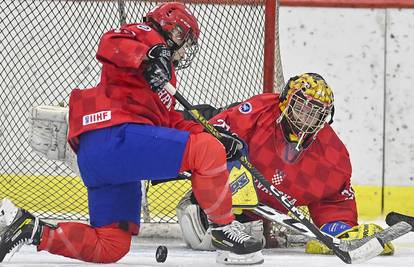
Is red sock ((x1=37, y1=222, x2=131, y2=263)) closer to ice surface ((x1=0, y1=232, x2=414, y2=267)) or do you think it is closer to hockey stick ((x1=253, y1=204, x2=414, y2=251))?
ice surface ((x1=0, y1=232, x2=414, y2=267))

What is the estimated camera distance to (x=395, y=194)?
5.16 metres

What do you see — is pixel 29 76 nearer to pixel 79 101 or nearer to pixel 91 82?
pixel 91 82

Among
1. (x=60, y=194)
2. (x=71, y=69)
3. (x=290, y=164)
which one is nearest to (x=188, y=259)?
(x=290, y=164)

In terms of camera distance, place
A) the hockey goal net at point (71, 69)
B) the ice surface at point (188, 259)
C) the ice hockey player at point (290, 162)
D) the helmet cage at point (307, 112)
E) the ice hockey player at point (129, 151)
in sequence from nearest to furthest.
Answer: the ice hockey player at point (129, 151) < the ice surface at point (188, 259) < the helmet cage at point (307, 112) < the ice hockey player at point (290, 162) < the hockey goal net at point (71, 69)

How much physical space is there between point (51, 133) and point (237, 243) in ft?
3.86

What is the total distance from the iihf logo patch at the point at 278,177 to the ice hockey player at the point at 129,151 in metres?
0.74

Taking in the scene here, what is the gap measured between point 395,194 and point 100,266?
2.27 m

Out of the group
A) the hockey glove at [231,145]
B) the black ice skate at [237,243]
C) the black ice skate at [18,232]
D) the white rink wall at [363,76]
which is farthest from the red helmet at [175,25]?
the white rink wall at [363,76]

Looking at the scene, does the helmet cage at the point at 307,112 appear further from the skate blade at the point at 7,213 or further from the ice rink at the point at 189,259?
the skate blade at the point at 7,213

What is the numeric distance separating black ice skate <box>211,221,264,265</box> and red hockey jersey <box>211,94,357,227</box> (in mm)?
820

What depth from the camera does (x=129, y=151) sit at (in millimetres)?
3100

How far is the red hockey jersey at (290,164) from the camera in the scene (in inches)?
159

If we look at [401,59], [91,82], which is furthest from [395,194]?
[91,82]

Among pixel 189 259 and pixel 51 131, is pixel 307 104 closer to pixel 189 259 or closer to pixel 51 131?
pixel 189 259
